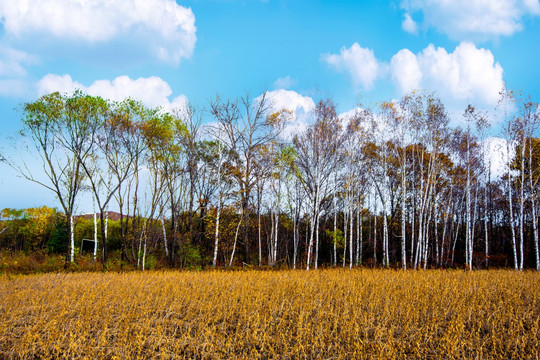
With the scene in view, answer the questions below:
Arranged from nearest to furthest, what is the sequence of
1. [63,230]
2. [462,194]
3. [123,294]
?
1. [123,294]
2. [462,194]
3. [63,230]

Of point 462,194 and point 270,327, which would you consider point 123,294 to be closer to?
point 270,327

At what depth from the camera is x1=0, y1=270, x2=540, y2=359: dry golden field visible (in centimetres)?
537

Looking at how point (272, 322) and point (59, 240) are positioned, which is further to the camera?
point (59, 240)

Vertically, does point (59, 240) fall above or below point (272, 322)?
below

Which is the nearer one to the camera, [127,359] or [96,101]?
[127,359]

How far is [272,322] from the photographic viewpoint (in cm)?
664

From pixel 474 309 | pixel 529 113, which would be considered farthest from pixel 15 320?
pixel 529 113

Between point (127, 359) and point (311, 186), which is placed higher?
point (311, 186)

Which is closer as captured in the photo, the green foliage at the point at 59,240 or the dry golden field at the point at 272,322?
the dry golden field at the point at 272,322

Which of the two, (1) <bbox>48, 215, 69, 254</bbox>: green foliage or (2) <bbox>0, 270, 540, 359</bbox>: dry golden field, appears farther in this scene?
(1) <bbox>48, 215, 69, 254</bbox>: green foliage

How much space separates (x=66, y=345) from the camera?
569cm

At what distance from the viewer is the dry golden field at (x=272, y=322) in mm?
5371

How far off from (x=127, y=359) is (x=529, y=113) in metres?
24.8

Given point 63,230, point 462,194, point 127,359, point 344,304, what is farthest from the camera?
point 63,230
